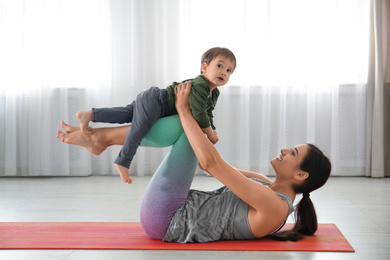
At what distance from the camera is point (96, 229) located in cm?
235

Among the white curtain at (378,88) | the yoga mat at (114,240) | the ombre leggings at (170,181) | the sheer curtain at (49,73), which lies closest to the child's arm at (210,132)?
the ombre leggings at (170,181)

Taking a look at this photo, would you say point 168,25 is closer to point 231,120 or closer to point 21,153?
point 231,120

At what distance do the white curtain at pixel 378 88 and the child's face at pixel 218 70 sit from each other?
268 centimetres

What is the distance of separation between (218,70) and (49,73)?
2961mm

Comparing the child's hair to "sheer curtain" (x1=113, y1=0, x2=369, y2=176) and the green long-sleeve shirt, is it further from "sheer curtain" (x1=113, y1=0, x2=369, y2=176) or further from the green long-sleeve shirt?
"sheer curtain" (x1=113, y1=0, x2=369, y2=176)

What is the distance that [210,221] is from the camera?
2045 millimetres

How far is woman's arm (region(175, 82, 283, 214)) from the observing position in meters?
1.89

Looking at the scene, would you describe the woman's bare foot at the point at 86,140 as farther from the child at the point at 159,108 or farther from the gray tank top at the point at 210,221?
the gray tank top at the point at 210,221

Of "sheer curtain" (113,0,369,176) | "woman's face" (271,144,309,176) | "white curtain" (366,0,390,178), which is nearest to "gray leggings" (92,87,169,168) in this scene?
"woman's face" (271,144,309,176)

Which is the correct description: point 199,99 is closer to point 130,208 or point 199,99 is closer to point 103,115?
point 103,115

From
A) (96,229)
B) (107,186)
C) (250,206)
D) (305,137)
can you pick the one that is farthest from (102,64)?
(250,206)

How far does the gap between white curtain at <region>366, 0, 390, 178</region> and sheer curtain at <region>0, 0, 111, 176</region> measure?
2.56 m

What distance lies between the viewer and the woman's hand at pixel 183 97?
2010 millimetres

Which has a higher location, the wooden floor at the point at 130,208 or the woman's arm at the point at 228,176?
the woman's arm at the point at 228,176
